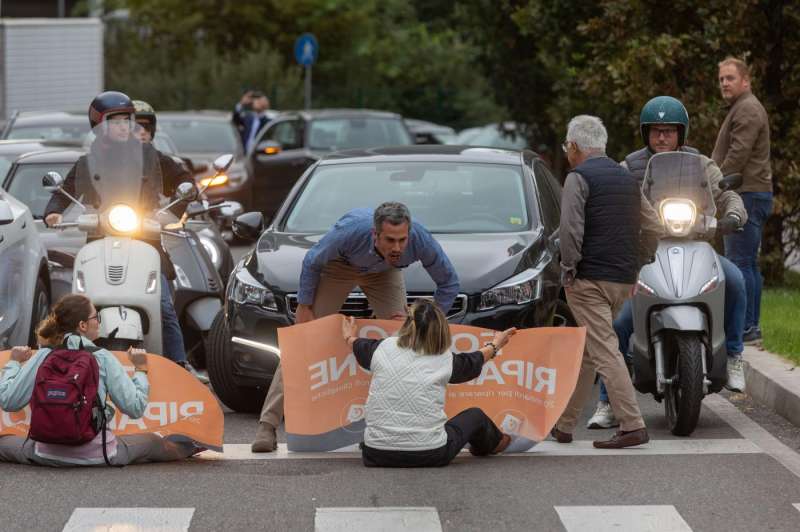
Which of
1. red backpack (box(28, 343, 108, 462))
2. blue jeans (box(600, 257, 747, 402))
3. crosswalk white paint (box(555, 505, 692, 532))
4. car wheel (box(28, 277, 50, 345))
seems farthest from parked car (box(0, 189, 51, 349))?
crosswalk white paint (box(555, 505, 692, 532))

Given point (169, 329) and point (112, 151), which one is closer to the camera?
point (169, 329)

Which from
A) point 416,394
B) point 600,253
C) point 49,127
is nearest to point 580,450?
point 600,253

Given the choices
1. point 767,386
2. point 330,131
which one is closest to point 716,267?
point 767,386

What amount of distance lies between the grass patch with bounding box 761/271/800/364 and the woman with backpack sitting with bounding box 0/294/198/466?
462cm

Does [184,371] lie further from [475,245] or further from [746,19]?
[746,19]

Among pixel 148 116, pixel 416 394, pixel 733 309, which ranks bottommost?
pixel 416 394

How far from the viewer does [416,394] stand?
838cm

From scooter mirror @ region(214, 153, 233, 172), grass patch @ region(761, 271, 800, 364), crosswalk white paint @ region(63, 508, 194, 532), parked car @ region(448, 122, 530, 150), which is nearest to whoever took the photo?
crosswalk white paint @ region(63, 508, 194, 532)

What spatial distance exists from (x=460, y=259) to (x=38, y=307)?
105 inches

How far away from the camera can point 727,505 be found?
7805 millimetres

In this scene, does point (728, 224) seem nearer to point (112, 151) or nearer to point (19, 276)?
point (112, 151)

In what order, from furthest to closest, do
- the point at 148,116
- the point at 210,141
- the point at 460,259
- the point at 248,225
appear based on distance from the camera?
the point at 210,141
the point at 148,116
the point at 248,225
the point at 460,259

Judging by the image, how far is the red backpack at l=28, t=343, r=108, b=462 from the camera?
27.5 ft

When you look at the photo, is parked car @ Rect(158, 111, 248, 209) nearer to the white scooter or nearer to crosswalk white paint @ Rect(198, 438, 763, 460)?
the white scooter
